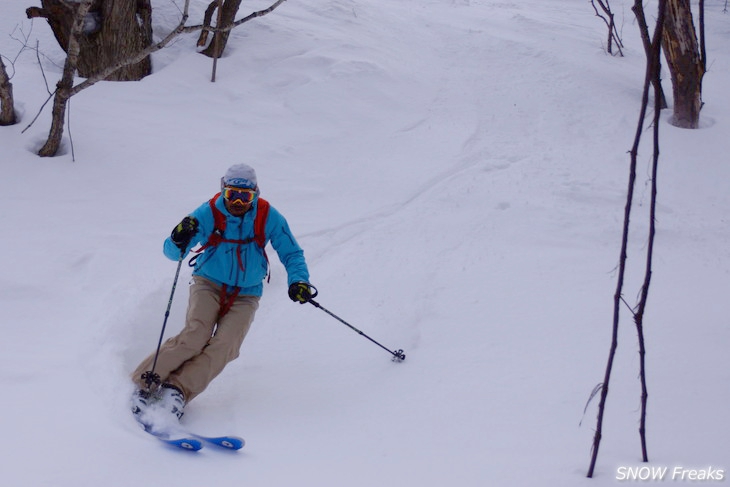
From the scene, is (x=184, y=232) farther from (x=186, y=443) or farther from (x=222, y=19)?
(x=222, y=19)

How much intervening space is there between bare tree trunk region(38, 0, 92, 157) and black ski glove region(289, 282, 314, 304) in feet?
12.2

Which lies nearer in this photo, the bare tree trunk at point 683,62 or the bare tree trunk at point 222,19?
the bare tree trunk at point 683,62

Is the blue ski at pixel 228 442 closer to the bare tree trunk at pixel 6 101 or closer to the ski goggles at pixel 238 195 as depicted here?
the ski goggles at pixel 238 195

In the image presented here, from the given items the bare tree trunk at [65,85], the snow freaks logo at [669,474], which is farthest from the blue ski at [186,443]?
the bare tree trunk at [65,85]

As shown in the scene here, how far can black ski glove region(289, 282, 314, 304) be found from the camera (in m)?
4.59

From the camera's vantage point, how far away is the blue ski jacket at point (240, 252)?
15.4ft

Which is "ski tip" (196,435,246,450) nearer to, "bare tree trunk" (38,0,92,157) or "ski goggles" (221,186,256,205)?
"ski goggles" (221,186,256,205)

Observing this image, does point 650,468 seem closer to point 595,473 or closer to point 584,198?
point 595,473

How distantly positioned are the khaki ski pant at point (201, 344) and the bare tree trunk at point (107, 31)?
507cm

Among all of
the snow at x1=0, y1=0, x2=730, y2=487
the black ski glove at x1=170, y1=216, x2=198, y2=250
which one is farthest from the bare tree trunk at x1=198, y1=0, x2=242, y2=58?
the black ski glove at x1=170, y1=216, x2=198, y2=250

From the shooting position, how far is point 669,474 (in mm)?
3229

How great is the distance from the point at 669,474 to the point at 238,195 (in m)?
3.06

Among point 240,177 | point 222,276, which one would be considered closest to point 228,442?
point 222,276

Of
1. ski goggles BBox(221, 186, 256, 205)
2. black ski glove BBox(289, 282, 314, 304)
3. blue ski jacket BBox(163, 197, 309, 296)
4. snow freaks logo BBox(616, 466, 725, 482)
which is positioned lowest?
snow freaks logo BBox(616, 466, 725, 482)
